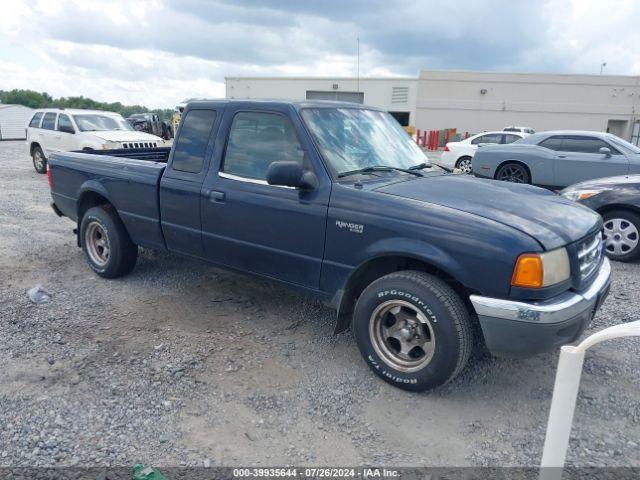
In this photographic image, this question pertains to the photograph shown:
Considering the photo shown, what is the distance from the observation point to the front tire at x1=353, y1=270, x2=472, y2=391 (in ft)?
9.78

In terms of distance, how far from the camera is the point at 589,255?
3.25 metres

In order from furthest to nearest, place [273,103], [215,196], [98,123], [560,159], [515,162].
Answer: [98,123] < [515,162] < [560,159] < [215,196] < [273,103]

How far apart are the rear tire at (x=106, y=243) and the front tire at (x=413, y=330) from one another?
2921 millimetres

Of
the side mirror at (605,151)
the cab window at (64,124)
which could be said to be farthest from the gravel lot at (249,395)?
the cab window at (64,124)

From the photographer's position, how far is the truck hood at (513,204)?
2922 millimetres

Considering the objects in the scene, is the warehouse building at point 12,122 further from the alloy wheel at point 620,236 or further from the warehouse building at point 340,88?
the alloy wheel at point 620,236

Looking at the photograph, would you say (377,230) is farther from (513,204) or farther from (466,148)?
(466,148)

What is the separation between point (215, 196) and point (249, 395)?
166cm

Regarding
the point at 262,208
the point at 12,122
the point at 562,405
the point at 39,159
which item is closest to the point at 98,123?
the point at 39,159

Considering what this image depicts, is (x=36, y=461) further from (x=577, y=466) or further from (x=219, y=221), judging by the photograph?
(x=577, y=466)

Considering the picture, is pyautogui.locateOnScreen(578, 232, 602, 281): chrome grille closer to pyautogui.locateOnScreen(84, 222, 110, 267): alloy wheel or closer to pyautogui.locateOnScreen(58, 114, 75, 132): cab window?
pyautogui.locateOnScreen(84, 222, 110, 267): alloy wheel

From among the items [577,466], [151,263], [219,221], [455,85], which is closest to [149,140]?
[151,263]

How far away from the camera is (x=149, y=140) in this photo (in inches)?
506

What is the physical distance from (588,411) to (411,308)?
1286mm
